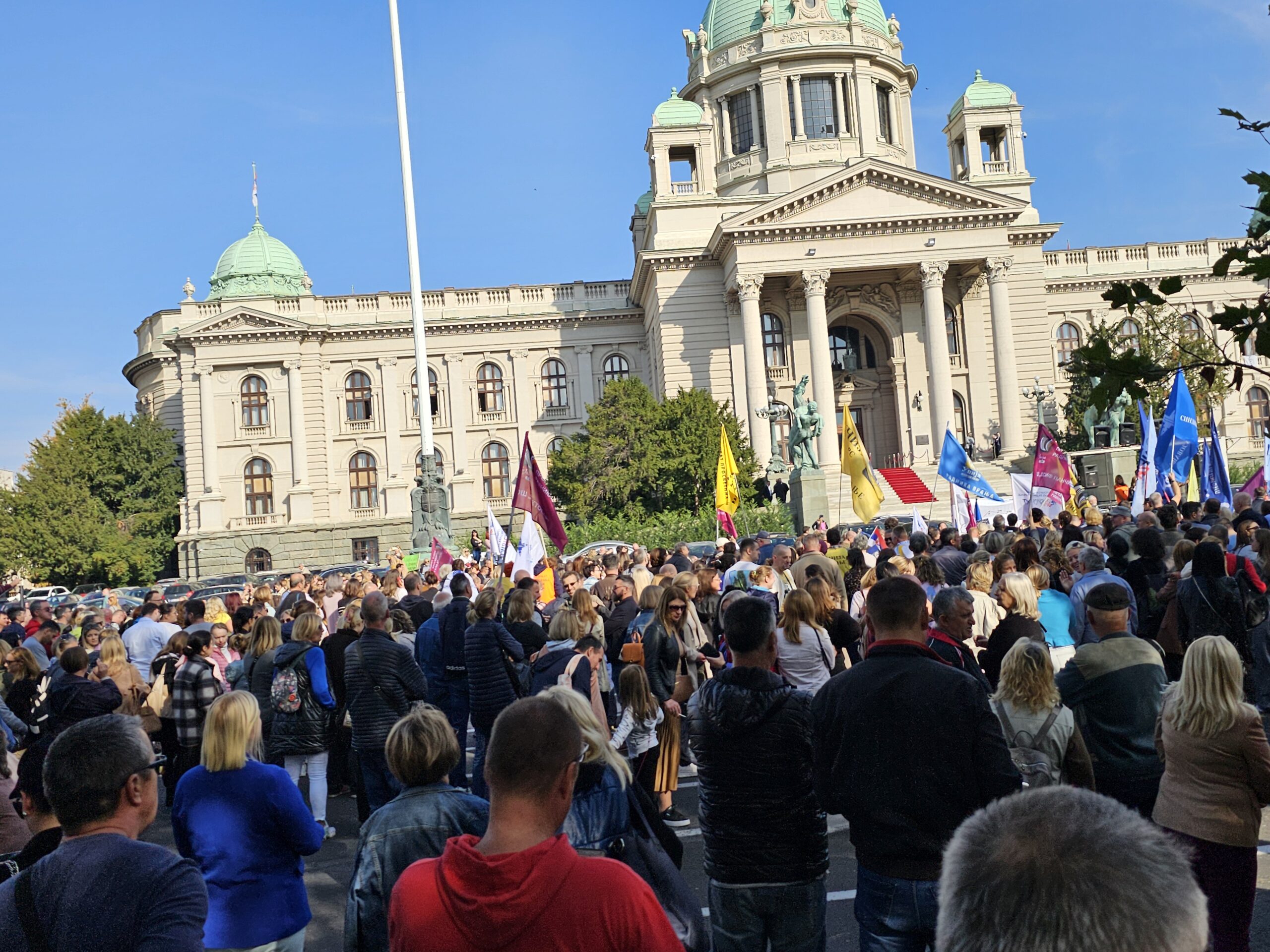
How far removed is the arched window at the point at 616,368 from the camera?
5647 cm

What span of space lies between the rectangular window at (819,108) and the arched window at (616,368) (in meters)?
13.7

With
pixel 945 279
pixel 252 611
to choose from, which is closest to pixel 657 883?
pixel 252 611

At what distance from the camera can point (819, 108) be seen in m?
54.8

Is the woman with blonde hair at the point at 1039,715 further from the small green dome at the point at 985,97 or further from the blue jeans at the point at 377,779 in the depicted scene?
the small green dome at the point at 985,97

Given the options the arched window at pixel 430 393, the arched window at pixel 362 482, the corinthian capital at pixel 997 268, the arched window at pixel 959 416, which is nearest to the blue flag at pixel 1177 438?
the corinthian capital at pixel 997 268

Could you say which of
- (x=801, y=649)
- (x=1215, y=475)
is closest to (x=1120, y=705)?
(x=801, y=649)

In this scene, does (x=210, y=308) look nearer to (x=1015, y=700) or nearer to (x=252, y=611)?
(x=252, y=611)

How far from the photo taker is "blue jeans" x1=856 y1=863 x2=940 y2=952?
3947mm

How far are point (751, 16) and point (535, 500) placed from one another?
48321mm

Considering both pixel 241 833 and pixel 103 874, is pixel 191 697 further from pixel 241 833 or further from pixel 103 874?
pixel 103 874

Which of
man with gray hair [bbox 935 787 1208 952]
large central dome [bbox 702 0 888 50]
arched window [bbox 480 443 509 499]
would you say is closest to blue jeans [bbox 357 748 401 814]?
man with gray hair [bbox 935 787 1208 952]

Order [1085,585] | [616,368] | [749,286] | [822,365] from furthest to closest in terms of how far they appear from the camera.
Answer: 1. [616,368]
2. [749,286]
3. [822,365]
4. [1085,585]

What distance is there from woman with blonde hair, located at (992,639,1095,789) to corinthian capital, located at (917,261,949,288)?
42556mm

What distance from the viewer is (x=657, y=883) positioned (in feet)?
11.9
